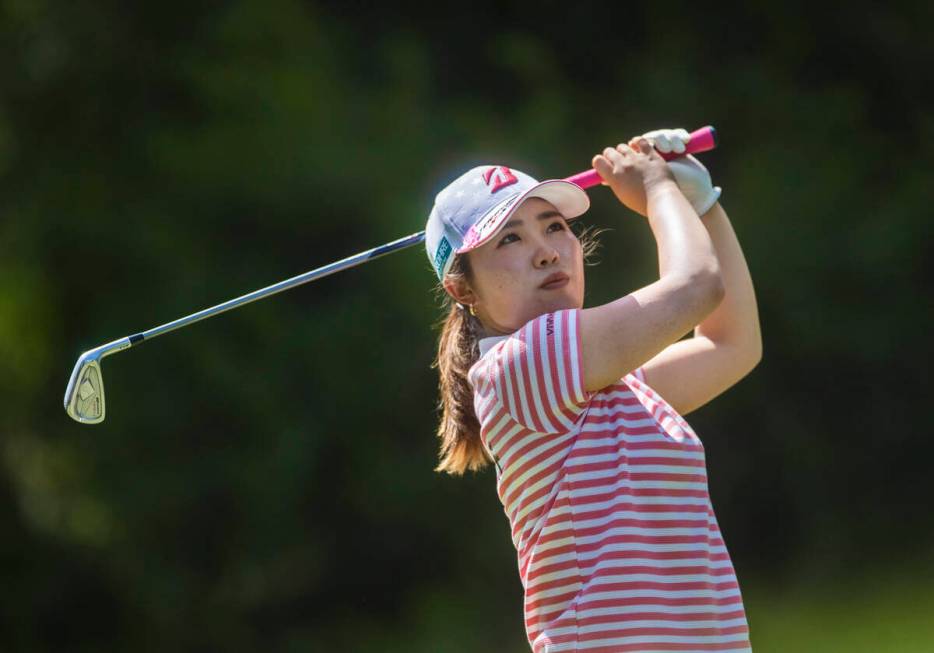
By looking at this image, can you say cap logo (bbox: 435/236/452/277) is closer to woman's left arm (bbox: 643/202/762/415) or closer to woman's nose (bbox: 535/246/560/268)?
woman's nose (bbox: 535/246/560/268)

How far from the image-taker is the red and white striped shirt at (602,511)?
1.56 metres

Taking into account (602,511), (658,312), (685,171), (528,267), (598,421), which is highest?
(685,171)

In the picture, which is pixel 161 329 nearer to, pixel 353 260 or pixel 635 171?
pixel 353 260

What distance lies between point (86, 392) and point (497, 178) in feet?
2.73

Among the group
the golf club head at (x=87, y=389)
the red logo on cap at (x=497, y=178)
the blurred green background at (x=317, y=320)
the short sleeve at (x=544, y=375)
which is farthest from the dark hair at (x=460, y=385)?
the blurred green background at (x=317, y=320)

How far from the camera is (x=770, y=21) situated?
19.2 feet

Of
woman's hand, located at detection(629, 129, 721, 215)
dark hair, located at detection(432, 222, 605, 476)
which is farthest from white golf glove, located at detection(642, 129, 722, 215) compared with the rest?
dark hair, located at detection(432, 222, 605, 476)

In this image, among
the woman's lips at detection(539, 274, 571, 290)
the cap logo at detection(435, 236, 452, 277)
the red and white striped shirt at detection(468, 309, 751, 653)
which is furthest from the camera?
the cap logo at detection(435, 236, 452, 277)

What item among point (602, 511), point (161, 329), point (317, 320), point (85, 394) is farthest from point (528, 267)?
point (317, 320)

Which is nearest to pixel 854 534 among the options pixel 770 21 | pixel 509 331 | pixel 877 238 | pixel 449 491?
pixel 877 238

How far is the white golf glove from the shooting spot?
6.05 ft

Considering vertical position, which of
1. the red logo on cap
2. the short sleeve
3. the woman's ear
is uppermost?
the red logo on cap

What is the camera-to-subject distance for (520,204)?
1792 mm

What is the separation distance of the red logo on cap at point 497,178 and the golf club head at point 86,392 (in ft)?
2.52
